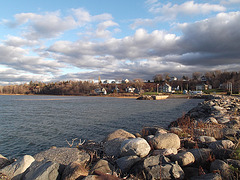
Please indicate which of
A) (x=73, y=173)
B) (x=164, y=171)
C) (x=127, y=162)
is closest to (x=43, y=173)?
(x=73, y=173)

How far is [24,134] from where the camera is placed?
1524cm

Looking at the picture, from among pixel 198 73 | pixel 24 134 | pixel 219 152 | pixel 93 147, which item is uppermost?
pixel 198 73

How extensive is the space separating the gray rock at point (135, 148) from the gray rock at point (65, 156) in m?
1.40

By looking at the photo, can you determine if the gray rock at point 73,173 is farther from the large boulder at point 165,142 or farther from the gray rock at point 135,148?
the large boulder at point 165,142

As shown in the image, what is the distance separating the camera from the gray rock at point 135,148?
19.1 feet

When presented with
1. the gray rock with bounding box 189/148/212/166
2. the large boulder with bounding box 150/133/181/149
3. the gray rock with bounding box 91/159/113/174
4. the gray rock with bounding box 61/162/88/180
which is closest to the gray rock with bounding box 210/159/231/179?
the gray rock with bounding box 189/148/212/166

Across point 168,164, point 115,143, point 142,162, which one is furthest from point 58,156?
point 168,164

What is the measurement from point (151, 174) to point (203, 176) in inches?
53.3

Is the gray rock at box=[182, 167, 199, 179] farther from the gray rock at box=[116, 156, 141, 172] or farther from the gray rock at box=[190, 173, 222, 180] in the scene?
the gray rock at box=[116, 156, 141, 172]

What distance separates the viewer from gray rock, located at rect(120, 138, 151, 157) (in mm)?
5816

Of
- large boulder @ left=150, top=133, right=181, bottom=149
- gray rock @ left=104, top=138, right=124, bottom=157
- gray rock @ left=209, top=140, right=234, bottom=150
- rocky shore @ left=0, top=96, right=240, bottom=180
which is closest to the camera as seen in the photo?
rocky shore @ left=0, top=96, right=240, bottom=180

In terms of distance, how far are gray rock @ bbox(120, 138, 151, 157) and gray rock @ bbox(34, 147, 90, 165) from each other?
140cm

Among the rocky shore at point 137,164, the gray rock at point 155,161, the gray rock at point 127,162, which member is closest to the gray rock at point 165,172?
the rocky shore at point 137,164

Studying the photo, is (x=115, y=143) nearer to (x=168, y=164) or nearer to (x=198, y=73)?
(x=168, y=164)
